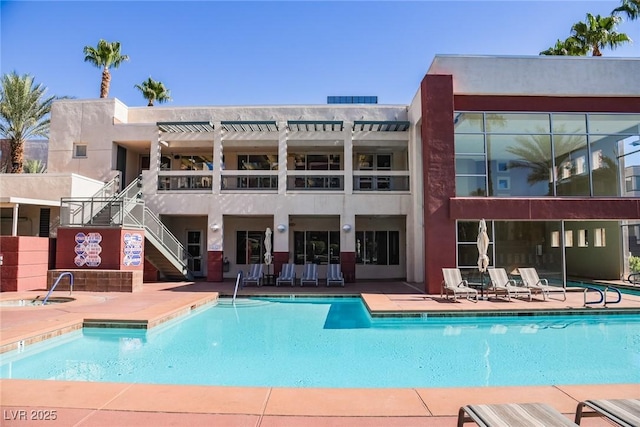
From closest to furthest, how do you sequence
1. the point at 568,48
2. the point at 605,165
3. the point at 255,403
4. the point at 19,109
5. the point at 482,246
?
1. the point at 255,403
2. the point at 482,246
3. the point at 605,165
4. the point at 19,109
5. the point at 568,48

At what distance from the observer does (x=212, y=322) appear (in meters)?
10.6

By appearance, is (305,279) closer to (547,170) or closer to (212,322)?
(212,322)

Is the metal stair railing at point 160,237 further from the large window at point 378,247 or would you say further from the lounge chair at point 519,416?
the lounge chair at point 519,416

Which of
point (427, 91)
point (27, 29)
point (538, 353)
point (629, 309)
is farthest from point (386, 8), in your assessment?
point (629, 309)

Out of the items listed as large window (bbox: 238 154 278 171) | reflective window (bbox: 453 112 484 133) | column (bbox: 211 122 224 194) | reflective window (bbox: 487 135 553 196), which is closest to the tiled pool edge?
column (bbox: 211 122 224 194)

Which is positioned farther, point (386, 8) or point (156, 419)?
point (386, 8)

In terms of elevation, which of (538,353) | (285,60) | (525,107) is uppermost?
(285,60)

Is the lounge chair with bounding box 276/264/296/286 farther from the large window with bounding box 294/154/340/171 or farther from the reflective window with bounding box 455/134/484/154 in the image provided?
the reflective window with bounding box 455/134/484/154

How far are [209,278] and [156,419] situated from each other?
44.6 feet

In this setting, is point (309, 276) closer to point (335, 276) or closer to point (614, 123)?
point (335, 276)

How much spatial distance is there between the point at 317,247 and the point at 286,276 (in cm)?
380

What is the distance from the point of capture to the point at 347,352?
7.89 m

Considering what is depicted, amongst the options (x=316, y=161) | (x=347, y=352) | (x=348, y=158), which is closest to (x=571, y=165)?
(x=348, y=158)

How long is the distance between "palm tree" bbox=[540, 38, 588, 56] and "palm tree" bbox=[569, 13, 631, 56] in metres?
0.18
